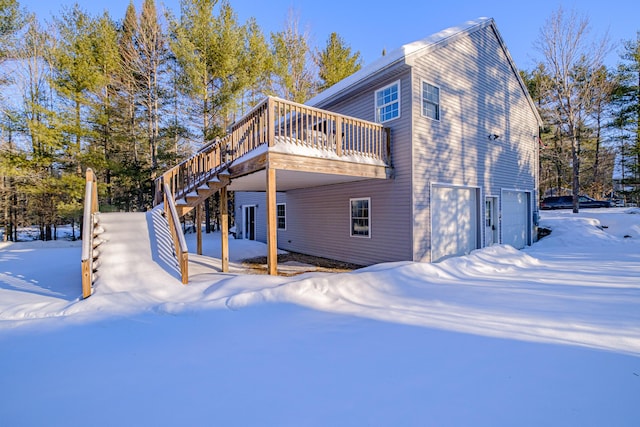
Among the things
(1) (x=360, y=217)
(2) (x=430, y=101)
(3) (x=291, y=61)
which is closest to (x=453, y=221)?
(1) (x=360, y=217)

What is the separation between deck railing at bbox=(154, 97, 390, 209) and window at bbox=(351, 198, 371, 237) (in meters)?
1.64

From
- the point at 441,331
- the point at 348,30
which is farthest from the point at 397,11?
the point at 441,331

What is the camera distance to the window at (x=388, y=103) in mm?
7922

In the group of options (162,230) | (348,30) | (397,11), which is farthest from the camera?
(348,30)

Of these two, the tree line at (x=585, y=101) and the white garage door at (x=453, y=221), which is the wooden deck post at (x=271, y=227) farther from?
the tree line at (x=585, y=101)

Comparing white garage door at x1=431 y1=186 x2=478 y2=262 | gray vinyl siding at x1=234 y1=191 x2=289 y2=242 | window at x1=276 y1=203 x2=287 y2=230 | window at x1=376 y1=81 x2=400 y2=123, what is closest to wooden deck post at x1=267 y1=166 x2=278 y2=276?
window at x1=376 y1=81 x2=400 y2=123

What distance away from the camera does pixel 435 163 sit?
8234 millimetres

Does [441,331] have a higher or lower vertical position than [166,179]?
lower

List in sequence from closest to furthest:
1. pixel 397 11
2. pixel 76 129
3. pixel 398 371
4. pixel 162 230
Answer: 1. pixel 398 371
2. pixel 162 230
3. pixel 397 11
4. pixel 76 129

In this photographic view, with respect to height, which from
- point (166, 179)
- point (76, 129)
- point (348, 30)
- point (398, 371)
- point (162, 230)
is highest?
point (348, 30)

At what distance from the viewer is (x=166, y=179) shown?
747 centimetres

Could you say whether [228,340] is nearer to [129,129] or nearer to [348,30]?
[129,129]

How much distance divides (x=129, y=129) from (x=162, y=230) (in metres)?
13.3

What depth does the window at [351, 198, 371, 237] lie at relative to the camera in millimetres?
8844
